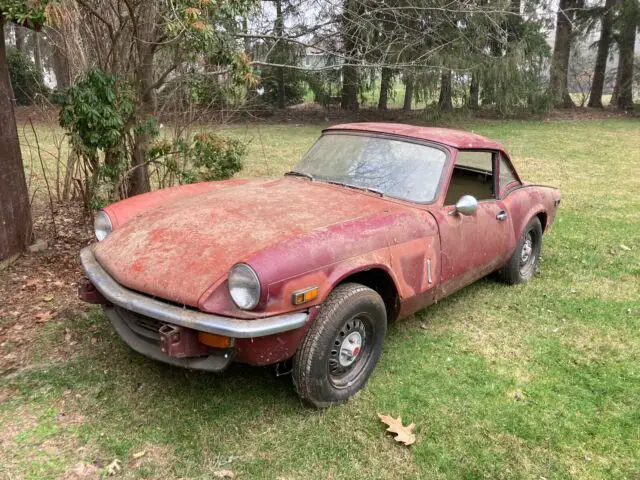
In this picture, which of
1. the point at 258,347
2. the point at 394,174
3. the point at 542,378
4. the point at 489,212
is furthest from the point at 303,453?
the point at 489,212

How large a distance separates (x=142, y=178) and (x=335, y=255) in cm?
390

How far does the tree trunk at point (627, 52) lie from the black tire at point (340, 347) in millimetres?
22854

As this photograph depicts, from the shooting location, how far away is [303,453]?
8.69 ft

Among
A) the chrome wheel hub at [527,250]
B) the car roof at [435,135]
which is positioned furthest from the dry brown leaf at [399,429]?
the chrome wheel hub at [527,250]

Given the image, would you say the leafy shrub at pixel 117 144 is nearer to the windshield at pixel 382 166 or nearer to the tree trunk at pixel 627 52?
the windshield at pixel 382 166

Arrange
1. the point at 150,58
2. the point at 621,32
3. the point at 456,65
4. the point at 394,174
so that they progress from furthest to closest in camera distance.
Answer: the point at 621,32 → the point at 456,65 → the point at 150,58 → the point at 394,174

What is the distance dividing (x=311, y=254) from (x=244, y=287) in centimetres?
41

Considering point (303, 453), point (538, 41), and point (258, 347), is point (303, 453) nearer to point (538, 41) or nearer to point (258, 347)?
point (258, 347)

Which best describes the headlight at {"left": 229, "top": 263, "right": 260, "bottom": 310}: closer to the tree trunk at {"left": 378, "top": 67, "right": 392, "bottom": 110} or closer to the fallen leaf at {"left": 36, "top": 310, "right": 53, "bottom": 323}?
the fallen leaf at {"left": 36, "top": 310, "right": 53, "bottom": 323}

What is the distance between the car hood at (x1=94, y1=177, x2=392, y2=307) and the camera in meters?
→ 2.71

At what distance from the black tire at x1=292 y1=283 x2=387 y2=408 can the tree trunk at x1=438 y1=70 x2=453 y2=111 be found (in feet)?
46.8

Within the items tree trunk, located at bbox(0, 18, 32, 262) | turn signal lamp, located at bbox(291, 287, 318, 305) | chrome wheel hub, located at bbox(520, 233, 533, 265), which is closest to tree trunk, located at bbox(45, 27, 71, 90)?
tree trunk, located at bbox(0, 18, 32, 262)

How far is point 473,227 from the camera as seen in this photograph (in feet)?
12.7

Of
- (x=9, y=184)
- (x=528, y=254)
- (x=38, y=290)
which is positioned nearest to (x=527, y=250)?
(x=528, y=254)
